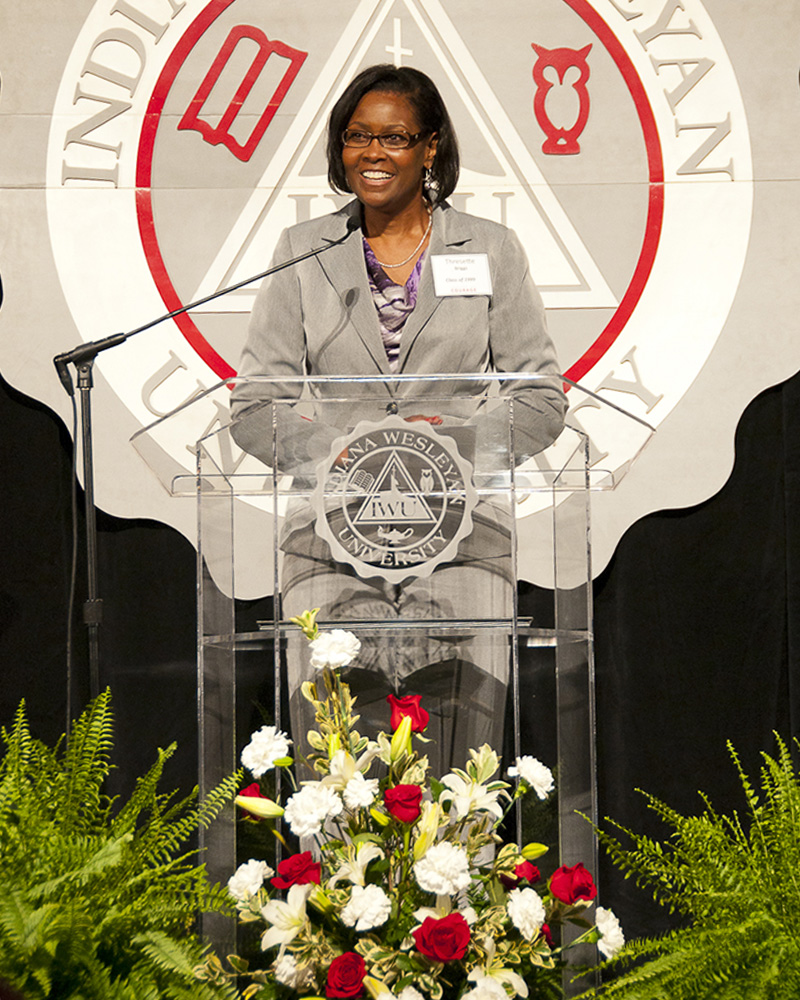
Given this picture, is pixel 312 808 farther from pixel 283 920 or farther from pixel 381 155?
pixel 381 155

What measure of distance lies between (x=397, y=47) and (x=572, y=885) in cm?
231

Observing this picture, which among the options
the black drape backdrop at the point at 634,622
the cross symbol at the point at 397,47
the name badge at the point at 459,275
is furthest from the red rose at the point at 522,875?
the cross symbol at the point at 397,47

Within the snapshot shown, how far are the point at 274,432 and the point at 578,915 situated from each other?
0.86 m

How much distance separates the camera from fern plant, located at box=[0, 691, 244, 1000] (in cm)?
131

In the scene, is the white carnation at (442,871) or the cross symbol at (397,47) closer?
the white carnation at (442,871)

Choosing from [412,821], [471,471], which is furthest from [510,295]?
[412,821]

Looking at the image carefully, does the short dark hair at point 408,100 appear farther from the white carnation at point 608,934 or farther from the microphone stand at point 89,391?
the white carnation at point 608,934

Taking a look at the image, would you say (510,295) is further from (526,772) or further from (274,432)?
(526,772)

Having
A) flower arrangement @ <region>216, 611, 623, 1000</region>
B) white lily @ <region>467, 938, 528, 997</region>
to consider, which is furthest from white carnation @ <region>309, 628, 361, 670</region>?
white lily @ <region>467, 938, 528, 997</region>

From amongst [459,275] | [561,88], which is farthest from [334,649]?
[561,88]

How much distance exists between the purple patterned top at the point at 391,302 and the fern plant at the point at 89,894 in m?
0.94

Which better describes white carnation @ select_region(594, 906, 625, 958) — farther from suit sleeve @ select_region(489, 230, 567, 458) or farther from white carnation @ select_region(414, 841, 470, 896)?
suit sleeve @ select_region(489, 230, 567, 458)

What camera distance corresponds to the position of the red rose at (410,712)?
4.91 feet

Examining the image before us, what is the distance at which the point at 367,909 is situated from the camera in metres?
Result: 1.40
